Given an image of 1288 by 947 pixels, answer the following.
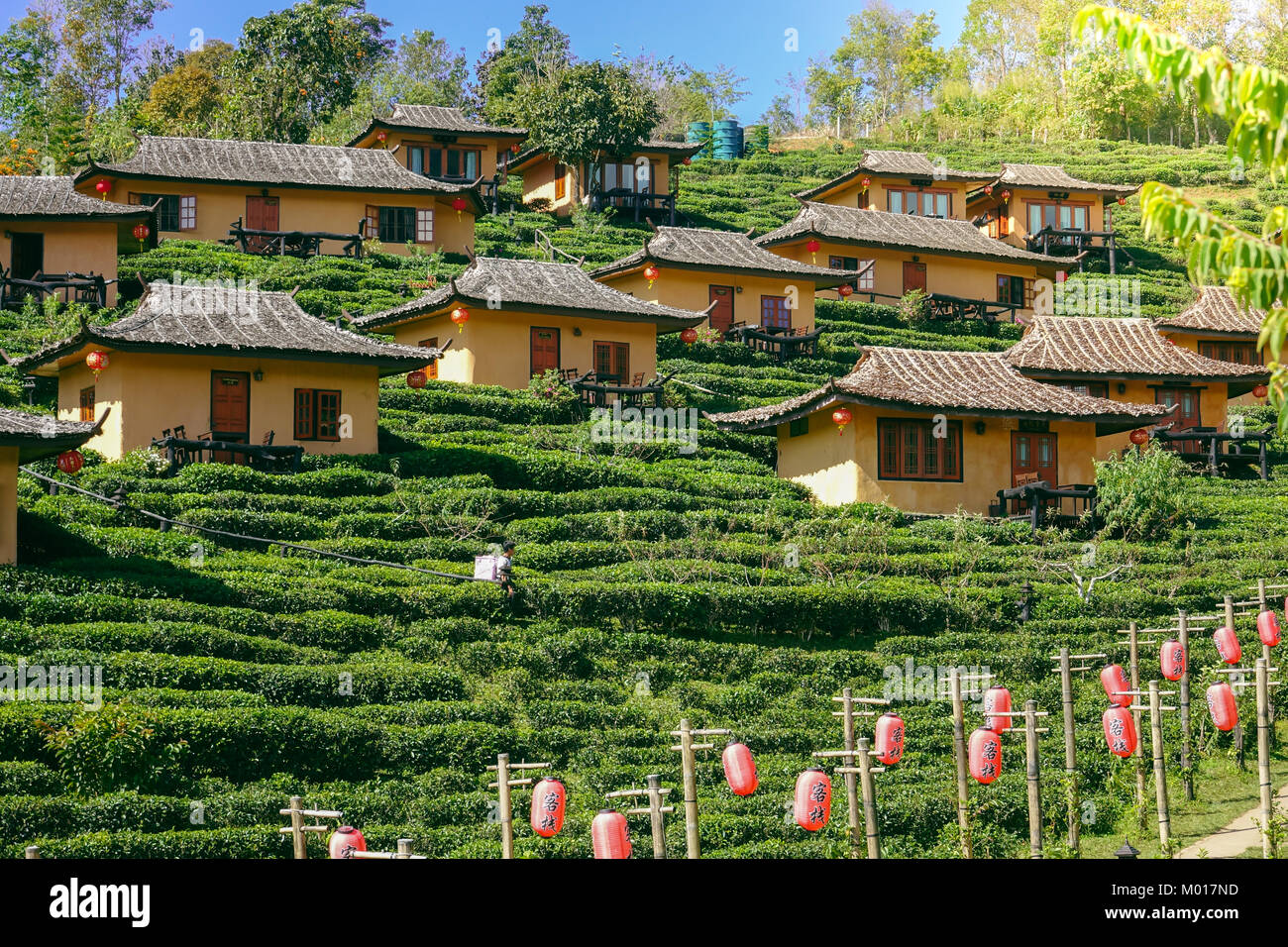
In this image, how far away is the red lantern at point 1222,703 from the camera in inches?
784

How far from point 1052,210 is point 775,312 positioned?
710 inches

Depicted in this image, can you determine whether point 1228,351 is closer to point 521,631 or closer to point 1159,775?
point 521,631

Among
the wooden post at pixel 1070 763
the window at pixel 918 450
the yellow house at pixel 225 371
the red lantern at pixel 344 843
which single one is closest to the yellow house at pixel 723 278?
the window at pixel 918 450

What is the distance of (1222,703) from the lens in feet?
65.4

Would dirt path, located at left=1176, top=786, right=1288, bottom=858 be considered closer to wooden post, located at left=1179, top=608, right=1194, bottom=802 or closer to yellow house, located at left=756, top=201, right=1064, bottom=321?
wooden post, located at left=1179, top=608, right=1194, bottom=802

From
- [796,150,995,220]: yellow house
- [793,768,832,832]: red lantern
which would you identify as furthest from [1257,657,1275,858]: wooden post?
[796,150,995,220]: yellow house

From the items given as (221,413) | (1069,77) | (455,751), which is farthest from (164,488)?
(1069,77)

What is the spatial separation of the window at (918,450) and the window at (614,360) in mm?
8866

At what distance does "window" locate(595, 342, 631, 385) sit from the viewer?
38.9 meters

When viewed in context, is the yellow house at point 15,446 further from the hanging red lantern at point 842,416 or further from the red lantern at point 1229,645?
the red lantern at point 1229,645

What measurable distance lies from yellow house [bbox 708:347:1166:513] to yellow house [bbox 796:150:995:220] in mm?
25310

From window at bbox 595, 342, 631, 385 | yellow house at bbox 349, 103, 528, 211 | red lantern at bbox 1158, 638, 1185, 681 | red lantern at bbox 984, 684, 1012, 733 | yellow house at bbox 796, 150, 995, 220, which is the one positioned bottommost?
red lantern at bbox 984, 684, 1012, 733

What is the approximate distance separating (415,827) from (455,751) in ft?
7.20
